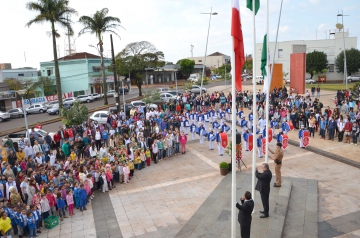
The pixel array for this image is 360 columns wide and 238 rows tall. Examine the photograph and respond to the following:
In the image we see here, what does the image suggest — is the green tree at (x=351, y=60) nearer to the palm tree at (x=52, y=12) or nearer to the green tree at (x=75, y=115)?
the palm tree at (x=52, y=12)

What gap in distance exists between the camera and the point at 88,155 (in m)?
15.7

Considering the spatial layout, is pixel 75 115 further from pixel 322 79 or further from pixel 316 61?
pixel 322 79

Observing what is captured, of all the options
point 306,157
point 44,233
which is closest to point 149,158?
point 44,233

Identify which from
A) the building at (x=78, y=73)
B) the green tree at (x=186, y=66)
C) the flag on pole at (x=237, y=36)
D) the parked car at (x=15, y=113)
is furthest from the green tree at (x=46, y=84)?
the flag on pole at (x=237, y=36)

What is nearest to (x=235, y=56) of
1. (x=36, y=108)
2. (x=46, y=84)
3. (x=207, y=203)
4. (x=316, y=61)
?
(x=207, y=203)

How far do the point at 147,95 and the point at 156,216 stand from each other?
2118cm

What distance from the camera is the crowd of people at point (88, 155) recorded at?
10445 millimetres

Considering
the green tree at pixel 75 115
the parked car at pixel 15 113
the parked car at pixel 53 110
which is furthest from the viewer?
the parked car at pixel 15 113

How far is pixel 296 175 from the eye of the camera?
13445 millimetres

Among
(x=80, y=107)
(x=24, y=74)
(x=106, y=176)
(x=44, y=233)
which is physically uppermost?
(x=24, y=74)

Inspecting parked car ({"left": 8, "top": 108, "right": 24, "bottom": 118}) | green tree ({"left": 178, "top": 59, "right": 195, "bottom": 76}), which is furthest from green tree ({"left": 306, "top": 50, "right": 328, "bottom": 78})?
parked car ({"left": 8, "top": 108, "right": 24, "bottom": 118})

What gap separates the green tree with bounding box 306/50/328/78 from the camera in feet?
193

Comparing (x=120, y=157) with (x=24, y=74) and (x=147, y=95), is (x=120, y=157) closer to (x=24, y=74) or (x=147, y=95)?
(x=147, y=95)

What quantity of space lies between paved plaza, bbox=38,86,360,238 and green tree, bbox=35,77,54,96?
35.6 m
